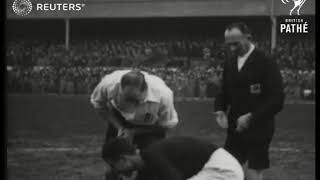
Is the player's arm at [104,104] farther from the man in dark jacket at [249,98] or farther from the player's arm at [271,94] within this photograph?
the player's arm at [271,94]

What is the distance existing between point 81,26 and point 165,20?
109 inches

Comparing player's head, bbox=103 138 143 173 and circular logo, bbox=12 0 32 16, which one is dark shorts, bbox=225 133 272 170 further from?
circular logo, bbox=12 0 32 16

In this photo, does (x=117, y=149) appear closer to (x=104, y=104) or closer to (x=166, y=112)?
(x=166, y=112)

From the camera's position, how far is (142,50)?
50.8ft

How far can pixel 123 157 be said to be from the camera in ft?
9.61

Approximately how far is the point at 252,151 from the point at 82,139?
3643 mm

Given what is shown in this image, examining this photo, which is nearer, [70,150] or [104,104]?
[104,104]

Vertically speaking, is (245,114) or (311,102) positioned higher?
(245,114)

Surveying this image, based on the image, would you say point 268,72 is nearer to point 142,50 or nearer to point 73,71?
point 73,71

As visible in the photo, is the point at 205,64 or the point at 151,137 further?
the point at 205,64

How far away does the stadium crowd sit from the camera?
1259cm

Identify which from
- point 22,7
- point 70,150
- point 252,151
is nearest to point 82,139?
point 70,150

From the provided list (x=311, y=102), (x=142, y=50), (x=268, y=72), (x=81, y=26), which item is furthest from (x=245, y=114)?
(x=81, y=26)

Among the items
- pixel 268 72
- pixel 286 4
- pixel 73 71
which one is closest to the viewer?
pixel 268 72
